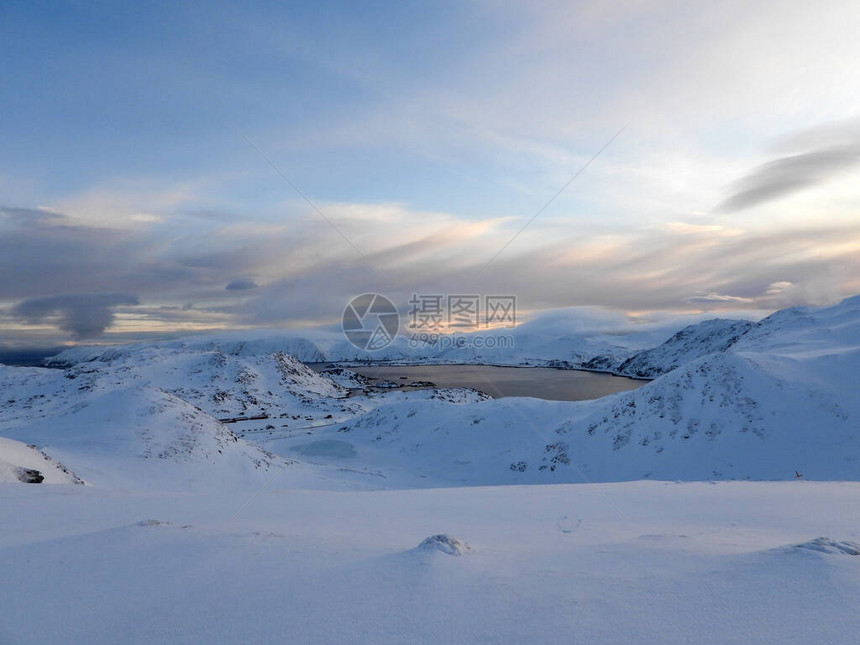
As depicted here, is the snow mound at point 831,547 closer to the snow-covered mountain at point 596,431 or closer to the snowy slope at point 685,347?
the snow-covered mountain at point 596,431

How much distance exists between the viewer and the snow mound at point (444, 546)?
17.6 feet

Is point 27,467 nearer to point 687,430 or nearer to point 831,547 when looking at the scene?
point 831,547

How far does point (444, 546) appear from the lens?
542cm

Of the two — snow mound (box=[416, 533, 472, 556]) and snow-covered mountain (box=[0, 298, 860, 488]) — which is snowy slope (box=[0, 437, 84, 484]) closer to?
snow-covered mountain (box=[0, 298, 860, 488])

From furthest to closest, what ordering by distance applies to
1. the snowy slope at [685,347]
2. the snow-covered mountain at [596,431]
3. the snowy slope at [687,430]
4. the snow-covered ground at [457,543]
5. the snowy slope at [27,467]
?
the snowy slope at [685,347], the snow-covered mountain at [596,431], the snowy slope at [687,430], the snowy slope at [27,467], the snow-covered ground at [457,543]

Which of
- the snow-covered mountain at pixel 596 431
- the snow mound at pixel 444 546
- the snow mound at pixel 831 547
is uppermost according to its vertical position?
the snow mound at pixel 831 547

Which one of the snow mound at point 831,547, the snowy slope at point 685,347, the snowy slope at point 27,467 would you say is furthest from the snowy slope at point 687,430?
the snowy slope at point 685,347

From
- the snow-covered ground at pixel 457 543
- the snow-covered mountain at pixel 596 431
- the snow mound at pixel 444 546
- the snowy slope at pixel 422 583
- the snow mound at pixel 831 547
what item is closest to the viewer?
the snowy slope at pixel 422 583

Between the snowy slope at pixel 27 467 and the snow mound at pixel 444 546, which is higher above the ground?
the snow mound at pixel 444 546

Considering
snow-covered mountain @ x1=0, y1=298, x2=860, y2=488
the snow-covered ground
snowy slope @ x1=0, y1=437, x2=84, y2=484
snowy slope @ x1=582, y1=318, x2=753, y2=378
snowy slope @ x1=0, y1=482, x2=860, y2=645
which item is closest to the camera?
snowy slope @ x1=0, y1=482, x2=860, y2=645

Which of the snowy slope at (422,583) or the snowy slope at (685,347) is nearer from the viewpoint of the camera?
the snowy slope at (422,583)

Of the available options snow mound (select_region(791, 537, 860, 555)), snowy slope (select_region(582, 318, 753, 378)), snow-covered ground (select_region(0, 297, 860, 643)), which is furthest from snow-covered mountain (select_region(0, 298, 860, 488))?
snowy slope (select_region(582, 318, 753, 378))

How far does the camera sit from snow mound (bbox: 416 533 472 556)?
535 centimetres

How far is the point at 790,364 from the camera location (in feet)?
100
